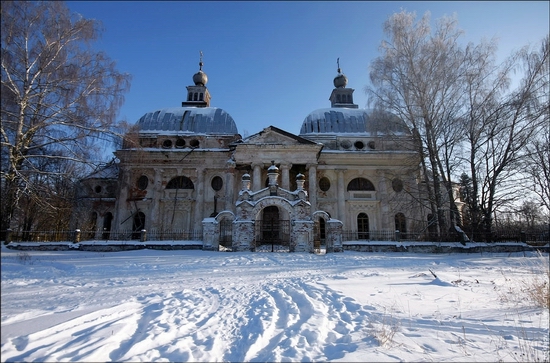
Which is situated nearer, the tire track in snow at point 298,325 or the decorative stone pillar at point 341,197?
the tire track in snow at point 298,325

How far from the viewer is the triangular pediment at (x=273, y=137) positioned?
810 inches

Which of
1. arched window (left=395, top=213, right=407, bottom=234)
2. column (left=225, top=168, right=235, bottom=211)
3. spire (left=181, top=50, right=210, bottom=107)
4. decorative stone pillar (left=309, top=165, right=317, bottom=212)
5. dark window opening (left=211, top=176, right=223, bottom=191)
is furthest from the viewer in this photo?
spire (left=181, top=50, right=210, bottom=107)

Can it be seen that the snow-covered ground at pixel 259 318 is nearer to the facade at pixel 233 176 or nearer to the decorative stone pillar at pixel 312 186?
the decorative stone pillar at pixel 312 186

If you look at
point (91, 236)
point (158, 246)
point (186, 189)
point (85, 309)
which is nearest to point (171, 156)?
point (186, 189)

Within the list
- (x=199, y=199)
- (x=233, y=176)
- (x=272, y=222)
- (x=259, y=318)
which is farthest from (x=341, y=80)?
(x=259, y=318)

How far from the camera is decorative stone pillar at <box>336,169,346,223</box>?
22.0 metres

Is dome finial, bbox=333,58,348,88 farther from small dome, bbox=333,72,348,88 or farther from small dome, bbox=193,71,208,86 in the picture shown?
small dome, bbox=193,71,208,86

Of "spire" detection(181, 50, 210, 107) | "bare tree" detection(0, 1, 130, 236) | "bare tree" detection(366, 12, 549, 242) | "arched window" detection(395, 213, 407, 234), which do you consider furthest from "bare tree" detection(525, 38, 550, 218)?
"spire" detection(181, 50, 210, 107)

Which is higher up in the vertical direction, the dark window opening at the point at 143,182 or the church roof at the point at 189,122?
the church roof at the point at 189,122

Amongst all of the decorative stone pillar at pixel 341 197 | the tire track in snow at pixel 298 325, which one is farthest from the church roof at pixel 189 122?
the tire track in snow at pixel 298 325

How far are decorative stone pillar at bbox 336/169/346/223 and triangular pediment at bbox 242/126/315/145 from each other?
179 inches

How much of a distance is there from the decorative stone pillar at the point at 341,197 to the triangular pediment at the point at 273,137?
4.55 m

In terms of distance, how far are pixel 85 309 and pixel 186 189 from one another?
64.8 feet

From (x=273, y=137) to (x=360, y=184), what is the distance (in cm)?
803
